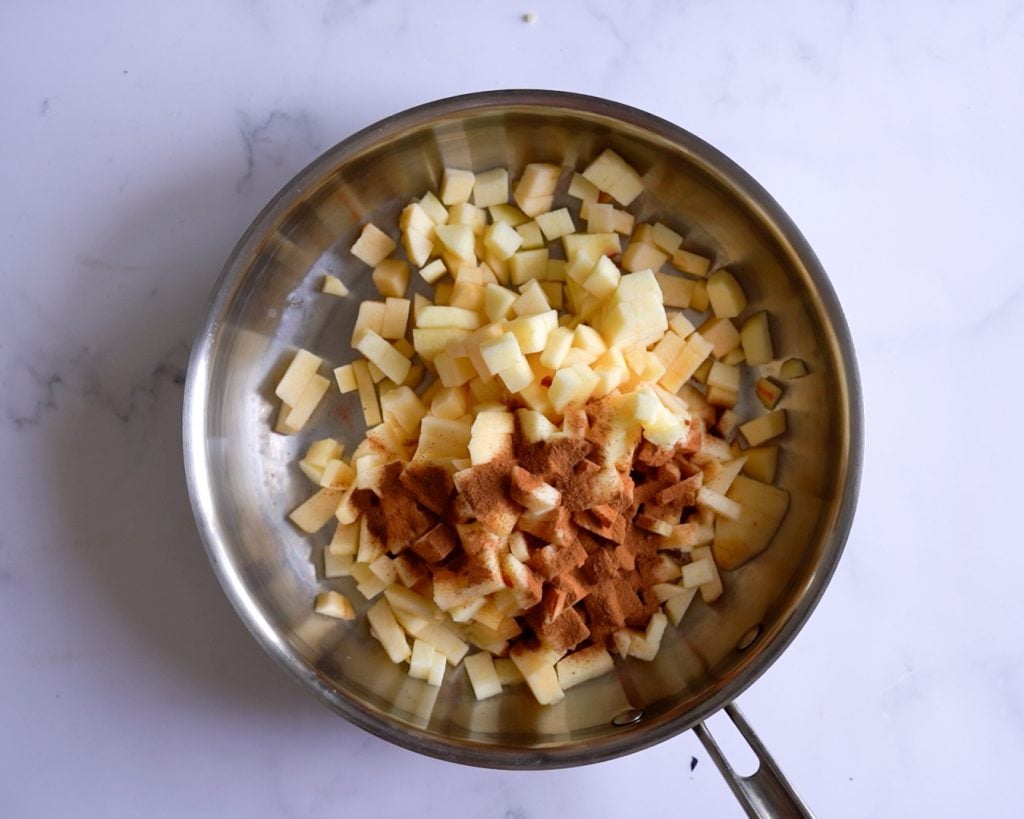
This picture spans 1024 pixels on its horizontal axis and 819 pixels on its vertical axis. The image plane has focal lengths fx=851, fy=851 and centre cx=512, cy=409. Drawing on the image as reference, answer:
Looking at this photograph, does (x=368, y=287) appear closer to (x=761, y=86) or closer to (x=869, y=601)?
(x=761, y=86)

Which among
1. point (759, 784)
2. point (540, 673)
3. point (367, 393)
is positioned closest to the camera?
point (759, 784)

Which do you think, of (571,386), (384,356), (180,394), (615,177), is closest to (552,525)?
(571,386)

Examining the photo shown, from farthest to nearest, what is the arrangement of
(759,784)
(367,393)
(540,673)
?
1. (367,393)
2. (540,673)
3. (759,784)

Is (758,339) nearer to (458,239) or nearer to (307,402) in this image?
(458,239)

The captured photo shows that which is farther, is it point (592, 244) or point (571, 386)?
point (592, 244)

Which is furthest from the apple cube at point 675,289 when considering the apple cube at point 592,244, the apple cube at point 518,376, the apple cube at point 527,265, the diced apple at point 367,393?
the diced apple at point 367,393

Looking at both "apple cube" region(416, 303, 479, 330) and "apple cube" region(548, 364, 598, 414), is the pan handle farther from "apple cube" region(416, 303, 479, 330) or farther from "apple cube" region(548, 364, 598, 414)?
"apple cube" region(416, 303, 479, 330)
